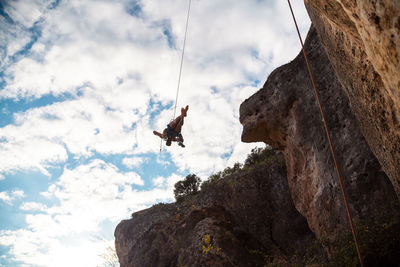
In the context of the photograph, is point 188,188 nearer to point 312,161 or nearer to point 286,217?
point 286,217

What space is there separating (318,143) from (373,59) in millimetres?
6116

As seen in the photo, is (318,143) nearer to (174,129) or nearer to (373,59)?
(373,59)

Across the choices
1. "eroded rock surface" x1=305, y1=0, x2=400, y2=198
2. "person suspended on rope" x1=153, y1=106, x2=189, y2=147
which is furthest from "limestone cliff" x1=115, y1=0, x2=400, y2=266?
"person suspended on rope" x1=153, y1=106, x2=189, y2=147

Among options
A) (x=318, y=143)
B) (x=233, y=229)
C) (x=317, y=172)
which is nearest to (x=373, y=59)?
(x=318, y=143)

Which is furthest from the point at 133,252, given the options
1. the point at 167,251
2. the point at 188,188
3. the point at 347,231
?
the point at 347,231

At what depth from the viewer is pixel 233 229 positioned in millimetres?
13422

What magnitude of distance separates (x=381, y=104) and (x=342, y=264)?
11.8 feet

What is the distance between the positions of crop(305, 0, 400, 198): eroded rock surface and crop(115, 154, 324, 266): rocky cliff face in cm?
502

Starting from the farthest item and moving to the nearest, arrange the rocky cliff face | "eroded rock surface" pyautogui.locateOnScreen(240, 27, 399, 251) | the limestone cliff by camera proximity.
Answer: the rocky cliff face, "eroded rock surface" pyautogui.locateOnScreen(240, 27, 399, 251), the limestone cliff

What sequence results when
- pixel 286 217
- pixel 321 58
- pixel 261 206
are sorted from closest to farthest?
1. pixel 321 58
2. pixel 286 217
3. pixel 261 206

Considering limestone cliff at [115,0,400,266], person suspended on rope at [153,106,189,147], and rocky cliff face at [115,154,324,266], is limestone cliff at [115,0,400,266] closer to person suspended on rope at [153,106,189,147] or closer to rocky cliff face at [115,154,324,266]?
rocky cliff face at [115,154,324,266]

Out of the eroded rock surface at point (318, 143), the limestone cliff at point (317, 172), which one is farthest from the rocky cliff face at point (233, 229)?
the eroded rock surface at point (318, 143)

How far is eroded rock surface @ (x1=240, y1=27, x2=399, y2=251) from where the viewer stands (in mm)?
7219

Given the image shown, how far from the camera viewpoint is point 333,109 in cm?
898
